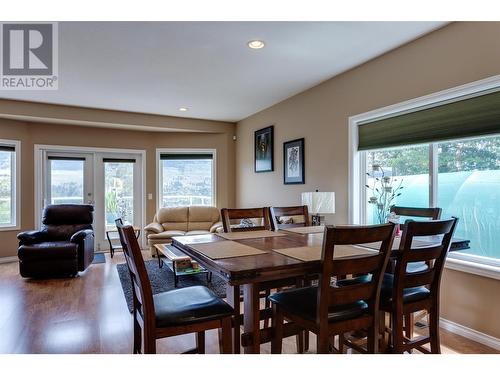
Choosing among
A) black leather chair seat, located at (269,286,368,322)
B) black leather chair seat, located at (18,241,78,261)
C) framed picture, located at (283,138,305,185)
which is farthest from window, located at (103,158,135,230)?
black leather chair seat, located at (269,286,368,322)

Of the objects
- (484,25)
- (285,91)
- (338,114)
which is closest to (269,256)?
(484,25)

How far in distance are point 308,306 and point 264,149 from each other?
13.1 feet

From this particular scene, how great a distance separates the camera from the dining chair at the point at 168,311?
4.98 feet

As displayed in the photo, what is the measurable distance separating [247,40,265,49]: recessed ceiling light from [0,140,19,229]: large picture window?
451 cm

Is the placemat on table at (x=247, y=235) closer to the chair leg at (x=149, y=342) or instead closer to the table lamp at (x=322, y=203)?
the chair leg at (x=149, y=342)

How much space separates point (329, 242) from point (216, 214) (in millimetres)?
4877

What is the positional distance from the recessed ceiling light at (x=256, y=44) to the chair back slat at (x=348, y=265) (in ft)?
7.16

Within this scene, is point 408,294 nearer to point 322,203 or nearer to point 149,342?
point 149,342

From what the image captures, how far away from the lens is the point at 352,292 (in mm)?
1488

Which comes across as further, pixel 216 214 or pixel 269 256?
pixel 216 214

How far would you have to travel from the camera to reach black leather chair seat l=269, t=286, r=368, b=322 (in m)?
1.54

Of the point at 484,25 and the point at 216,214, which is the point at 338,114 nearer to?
the point at 484,25

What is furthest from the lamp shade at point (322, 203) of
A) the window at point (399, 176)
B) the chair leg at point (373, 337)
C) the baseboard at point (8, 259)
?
the baseboard at point (8, 259)

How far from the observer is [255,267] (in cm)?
140
